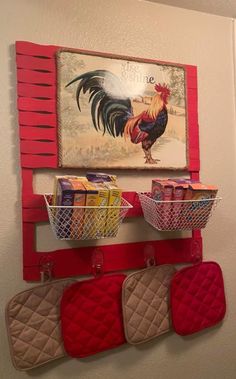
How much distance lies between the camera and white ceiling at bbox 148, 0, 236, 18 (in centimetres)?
112

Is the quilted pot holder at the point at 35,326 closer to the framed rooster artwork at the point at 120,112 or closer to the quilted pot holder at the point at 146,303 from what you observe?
the quilted pot holder at the point at 146,303

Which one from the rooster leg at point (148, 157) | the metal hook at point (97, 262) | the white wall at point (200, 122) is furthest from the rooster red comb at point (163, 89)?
the metal hook at point (97, 262)

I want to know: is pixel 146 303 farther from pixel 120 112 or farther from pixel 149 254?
pixel 120 112

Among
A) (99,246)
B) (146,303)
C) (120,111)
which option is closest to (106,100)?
(120,111)

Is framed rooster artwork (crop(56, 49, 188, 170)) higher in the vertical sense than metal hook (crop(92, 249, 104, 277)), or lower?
higher

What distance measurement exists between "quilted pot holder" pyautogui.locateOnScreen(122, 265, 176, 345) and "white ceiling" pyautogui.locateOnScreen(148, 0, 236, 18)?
1.06 m

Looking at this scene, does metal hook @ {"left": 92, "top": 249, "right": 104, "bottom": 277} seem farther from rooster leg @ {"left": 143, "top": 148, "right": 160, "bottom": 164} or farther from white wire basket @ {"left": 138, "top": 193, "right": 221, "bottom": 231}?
rooster leg @ {"left": 143, "top": 148, "right": 160, "bottom": 164}

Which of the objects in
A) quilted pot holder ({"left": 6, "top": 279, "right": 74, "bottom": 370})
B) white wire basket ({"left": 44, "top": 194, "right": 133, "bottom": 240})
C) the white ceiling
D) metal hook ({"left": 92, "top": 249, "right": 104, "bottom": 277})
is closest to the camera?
white wire basket ({"left": 44, "top": 194, "right": 133, "bottom": 240})

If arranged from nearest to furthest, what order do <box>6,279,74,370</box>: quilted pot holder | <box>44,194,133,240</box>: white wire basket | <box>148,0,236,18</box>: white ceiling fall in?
<box>44,194,133,240</box>: white wire basket, <box>6,279,74,370</box>: quilted pot holder, <box>148,0,236,18</box>: white ceiling

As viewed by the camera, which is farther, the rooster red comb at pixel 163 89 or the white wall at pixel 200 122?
the rooster red comb at pixel 163 89

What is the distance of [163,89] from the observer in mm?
1099

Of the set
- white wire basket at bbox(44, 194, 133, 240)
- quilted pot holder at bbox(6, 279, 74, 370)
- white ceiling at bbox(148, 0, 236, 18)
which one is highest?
white ceiling at bbox(148, 0, 236, 18)

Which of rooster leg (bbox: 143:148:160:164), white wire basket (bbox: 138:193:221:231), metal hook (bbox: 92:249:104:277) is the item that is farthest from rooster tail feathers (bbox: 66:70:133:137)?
metal hook (bbox: 92:249:104:277)

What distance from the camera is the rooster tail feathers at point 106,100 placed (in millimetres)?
1006
